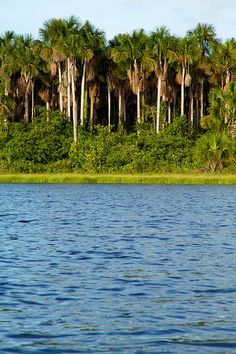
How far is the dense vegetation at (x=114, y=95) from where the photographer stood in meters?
79.1

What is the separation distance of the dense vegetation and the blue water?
4421 centimetres

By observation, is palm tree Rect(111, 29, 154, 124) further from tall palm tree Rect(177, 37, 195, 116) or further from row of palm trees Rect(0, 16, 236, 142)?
tall palm tree Rect(177, 37, 195, 116)

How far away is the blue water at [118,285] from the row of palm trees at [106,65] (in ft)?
171

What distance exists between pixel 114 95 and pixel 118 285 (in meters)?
81.1

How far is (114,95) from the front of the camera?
96375 millimetres

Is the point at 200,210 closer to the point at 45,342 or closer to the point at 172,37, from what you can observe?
the point at 45,342

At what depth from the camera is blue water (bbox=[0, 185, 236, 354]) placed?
1176 centimetres

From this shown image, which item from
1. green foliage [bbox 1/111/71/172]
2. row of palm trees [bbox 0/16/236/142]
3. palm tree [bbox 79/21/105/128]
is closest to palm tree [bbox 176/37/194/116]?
row of palm trees [bbox 0/16/236/142]

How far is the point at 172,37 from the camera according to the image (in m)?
86.6

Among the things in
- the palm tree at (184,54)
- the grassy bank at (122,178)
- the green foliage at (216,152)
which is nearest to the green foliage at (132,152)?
the green foliage at (216,152)

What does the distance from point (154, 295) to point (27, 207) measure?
27473mm

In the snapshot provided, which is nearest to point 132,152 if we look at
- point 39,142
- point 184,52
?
point 39,142

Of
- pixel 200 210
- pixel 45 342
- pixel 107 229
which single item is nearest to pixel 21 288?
pixel 45 342

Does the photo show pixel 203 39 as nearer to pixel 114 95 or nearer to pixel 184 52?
pixel 184 52
